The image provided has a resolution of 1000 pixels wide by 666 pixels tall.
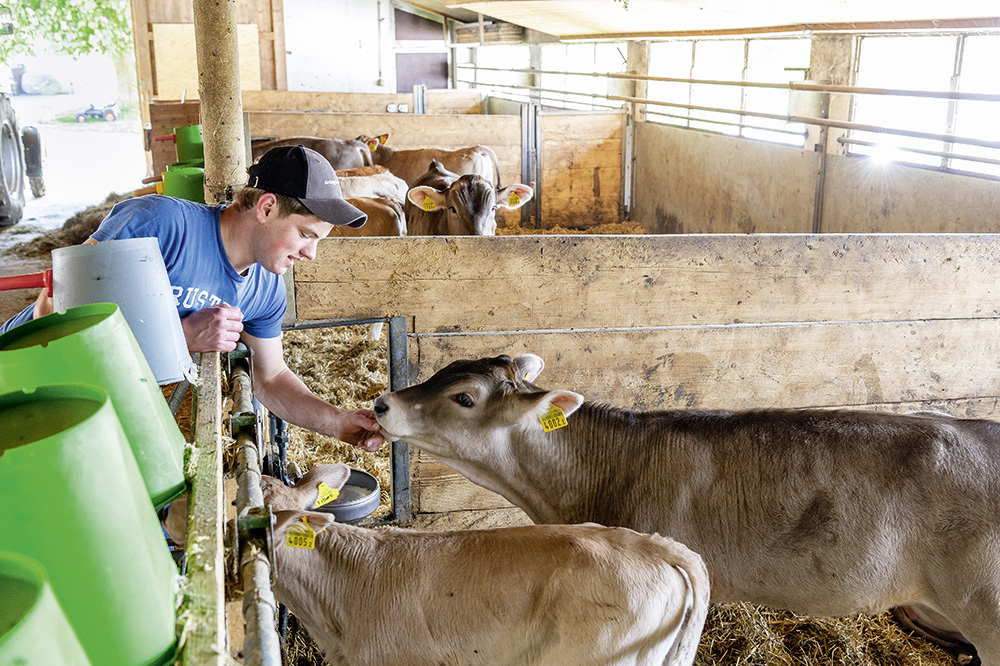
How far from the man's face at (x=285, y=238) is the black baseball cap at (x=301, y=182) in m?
0.05

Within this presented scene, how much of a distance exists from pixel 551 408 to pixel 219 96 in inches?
116

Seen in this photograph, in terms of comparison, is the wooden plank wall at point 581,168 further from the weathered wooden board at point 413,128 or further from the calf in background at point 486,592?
the calf in background at point 486,592

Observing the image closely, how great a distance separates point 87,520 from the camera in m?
0.83

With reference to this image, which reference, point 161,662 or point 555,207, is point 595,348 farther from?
point 555,207

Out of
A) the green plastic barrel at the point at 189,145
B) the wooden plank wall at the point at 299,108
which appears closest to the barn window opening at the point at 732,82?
the wooden plank wall at the point at 299,108

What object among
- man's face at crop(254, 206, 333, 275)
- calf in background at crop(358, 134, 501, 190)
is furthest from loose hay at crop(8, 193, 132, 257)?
man's face at crop(254, 206, 333, 275)

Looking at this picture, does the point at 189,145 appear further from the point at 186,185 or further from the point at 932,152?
the point at 932,152

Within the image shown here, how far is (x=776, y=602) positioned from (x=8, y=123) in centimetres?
1495

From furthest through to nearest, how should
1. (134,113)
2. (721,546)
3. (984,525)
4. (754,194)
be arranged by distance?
(134,113)
(754,194)
(721,546)
(984,525)

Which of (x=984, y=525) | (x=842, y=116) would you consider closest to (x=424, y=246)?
(x=984, y=525)

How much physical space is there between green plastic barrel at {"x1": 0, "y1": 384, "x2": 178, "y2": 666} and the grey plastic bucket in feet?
2.75

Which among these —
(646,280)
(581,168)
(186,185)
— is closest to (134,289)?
(646,280)

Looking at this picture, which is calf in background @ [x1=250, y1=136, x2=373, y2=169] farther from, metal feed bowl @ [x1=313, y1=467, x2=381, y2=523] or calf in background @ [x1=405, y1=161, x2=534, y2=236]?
metal feed bowl @ [x1=313, y1=467, x2=381, y2=523]

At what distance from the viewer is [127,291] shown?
5.70ft
